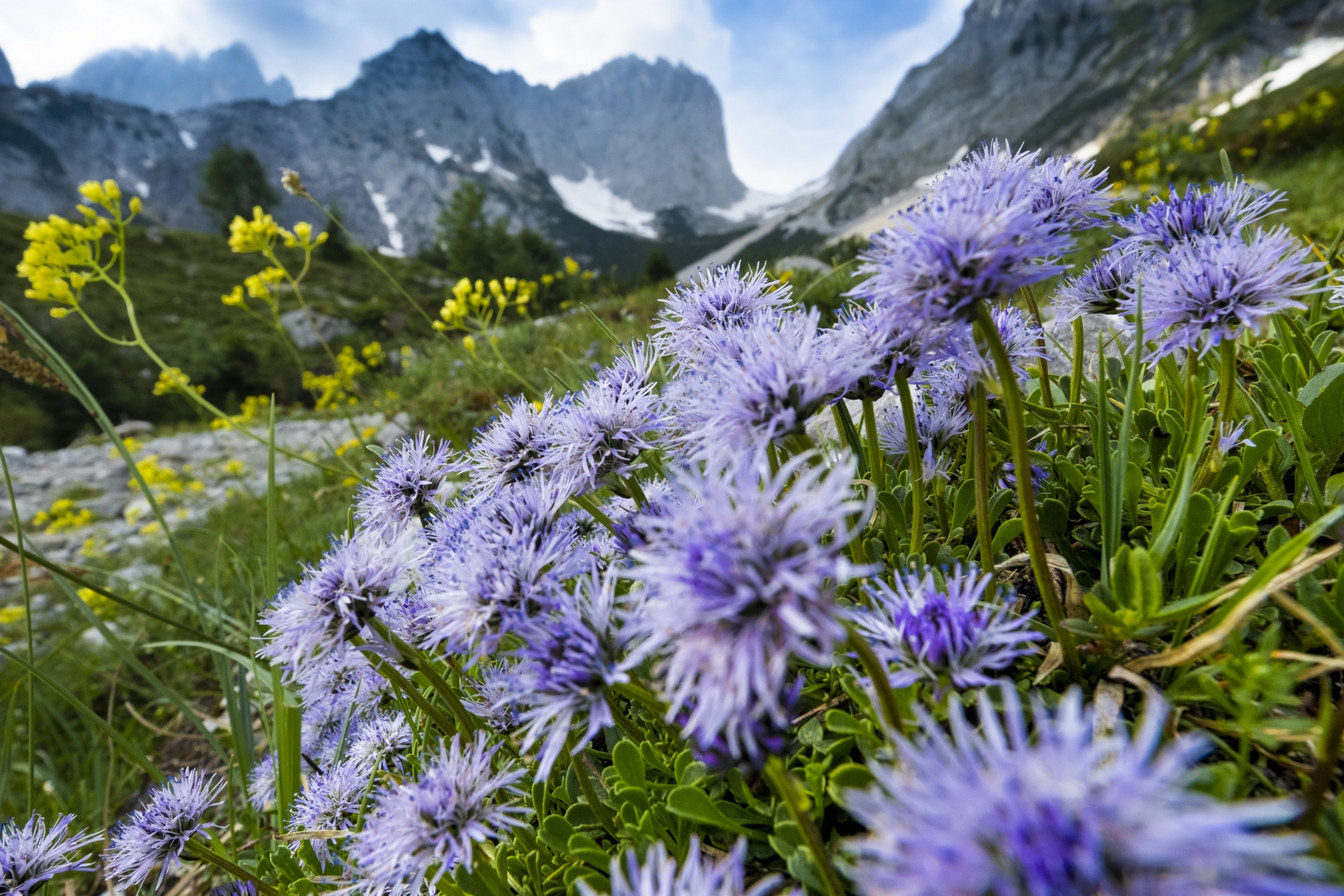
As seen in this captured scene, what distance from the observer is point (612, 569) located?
1.05 m

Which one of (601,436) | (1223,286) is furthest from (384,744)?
(1223,286)

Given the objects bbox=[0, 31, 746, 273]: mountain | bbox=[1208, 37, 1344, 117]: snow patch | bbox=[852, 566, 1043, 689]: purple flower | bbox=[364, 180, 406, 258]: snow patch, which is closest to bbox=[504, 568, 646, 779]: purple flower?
bbox=[852, 566, 1043, 689]: purple flower

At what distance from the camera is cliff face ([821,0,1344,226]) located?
255ft

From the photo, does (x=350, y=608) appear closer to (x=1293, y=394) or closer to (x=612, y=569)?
(x=612, y=569)

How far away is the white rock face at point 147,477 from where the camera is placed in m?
A: 9.62

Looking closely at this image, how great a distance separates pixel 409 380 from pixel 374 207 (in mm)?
161426

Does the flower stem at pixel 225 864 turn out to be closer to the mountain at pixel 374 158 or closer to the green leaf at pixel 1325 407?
Answer: the green leaf at pixel 1325 407

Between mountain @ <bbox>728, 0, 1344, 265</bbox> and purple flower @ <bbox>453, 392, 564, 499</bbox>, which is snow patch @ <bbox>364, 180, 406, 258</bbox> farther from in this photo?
purple flower @ <bbox>453, 392, 564, 499</bbox>

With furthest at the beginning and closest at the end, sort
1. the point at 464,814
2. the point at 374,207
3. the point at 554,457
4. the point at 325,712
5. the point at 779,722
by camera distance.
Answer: the point at 374,207 < the point at 325,712 < the point at 554,457 < the point at 464,814 < the point at 779,722

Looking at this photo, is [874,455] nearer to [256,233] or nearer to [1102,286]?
[1102,286]

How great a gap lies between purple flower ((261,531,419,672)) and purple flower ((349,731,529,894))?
0.33m

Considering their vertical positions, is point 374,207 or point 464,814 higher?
point 374,207

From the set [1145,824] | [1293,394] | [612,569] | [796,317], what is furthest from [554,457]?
[1293,394]

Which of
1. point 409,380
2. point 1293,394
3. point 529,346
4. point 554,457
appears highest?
point 1293,394
